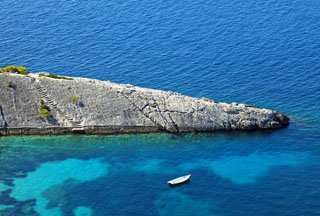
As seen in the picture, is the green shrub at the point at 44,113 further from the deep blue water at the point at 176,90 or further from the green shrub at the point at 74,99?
the green shrub at the point at 74,99

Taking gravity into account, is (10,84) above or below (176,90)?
above

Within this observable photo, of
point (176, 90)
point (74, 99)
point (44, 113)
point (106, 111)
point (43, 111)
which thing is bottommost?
point (106, 111)

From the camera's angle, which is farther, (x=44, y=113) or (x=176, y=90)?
(x=176, y=90)

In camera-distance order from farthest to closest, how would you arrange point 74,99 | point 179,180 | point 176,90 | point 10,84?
1. point 176,90
2. point 10,84
3. point 74,99
4. point 179,180

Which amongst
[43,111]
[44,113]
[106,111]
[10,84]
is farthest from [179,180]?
[10,84]

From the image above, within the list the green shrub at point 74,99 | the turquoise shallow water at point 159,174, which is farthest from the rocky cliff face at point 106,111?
the turquoise shallow water at point 159,174

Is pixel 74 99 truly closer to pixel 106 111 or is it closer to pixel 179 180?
pixel 106 111
